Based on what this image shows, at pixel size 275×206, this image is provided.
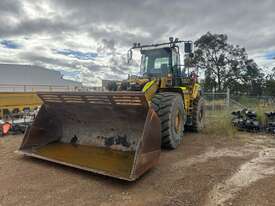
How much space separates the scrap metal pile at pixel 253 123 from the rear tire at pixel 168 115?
4108mm

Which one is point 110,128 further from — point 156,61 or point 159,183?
point 156,61

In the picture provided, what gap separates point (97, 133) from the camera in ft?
15.1

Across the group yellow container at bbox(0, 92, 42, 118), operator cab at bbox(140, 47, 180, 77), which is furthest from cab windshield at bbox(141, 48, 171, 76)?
yellow container at bbox(0, 92, 42, 118)

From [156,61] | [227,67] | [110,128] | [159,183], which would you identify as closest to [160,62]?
[156,61]

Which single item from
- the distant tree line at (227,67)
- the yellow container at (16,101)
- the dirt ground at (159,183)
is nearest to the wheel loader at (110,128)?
the dirt ground at (159,183)

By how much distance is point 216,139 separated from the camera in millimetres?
6688

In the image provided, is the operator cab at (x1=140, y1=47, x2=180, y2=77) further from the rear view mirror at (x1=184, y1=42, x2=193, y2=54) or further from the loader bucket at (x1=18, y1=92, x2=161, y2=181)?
the loader bucket at (x1=18, y1=92, x2=161, y2=181)

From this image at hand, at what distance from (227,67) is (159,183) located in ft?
110

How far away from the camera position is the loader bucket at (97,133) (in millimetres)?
3529

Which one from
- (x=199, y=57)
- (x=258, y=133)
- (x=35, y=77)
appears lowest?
(x=258, y=133)

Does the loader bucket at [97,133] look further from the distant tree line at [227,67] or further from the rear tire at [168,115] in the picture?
the distant tree line at [227,67]

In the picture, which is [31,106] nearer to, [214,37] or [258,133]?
[258,133]

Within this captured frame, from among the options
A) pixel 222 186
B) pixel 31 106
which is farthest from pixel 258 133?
Answer: pixel 31 106

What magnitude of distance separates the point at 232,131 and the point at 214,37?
2944 cm
